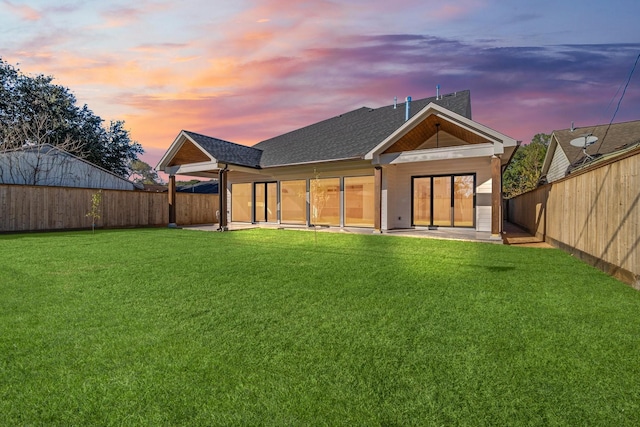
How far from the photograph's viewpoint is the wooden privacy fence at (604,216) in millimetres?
4980

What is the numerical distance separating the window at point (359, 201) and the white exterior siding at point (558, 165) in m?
11.6

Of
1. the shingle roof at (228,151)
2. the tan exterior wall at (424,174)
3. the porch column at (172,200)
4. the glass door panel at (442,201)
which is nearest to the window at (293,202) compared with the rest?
the shingle roof at (228,151)

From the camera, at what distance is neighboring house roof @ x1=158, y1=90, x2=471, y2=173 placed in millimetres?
14227

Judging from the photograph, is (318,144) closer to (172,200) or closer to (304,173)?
(304,173)

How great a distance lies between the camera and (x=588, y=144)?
14211mm

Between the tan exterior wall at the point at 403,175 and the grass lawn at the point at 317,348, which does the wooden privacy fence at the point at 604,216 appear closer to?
the grass lawn at the point at 317,348

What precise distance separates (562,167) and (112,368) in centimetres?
2357

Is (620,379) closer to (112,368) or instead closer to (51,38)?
(112,368)

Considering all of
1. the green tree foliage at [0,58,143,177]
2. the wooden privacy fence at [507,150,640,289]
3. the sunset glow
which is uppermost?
the green tree foliage at [0,58,143,177]

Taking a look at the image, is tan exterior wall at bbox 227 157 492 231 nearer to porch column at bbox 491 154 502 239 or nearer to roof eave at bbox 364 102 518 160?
roof eave at bbox 364 102 518 160

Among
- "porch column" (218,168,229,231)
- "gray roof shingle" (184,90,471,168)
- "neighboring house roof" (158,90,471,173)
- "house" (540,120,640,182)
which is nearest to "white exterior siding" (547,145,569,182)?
"house" (540,120,640,182)

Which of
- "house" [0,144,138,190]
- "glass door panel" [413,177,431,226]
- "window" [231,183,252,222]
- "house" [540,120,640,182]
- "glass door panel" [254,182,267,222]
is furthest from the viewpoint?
"window" [231,183,252,222]

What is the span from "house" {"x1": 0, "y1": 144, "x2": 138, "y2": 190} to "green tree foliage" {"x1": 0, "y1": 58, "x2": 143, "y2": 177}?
2.91 metres

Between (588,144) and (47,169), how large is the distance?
28.0 meters
